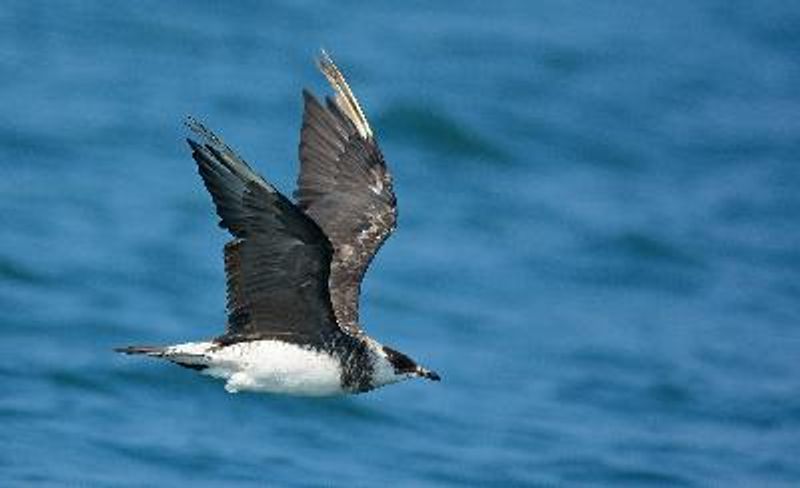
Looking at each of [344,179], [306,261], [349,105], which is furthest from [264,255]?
[349,105]

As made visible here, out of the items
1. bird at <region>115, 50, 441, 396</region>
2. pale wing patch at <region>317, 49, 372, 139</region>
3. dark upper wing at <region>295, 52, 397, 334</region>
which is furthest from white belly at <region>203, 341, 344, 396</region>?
pale wing patch at <region>317, 49, 372, 139</region>

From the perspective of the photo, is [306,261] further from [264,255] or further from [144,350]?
[144,350]

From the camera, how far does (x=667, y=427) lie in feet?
91.7

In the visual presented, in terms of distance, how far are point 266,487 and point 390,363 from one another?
682 cm

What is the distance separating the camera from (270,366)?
55.2 feet

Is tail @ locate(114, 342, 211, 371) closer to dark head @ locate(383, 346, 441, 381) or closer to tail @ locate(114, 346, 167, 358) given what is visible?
tail @ locate(114, 346, 167, 358)

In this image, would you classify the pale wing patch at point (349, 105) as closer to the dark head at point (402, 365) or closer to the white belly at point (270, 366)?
the dark head at point (402, 365)

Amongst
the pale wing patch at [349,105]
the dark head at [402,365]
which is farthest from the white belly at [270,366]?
the pale wing patch at [349,105]

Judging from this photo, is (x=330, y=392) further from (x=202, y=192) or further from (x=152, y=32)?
(x=152, y=32)

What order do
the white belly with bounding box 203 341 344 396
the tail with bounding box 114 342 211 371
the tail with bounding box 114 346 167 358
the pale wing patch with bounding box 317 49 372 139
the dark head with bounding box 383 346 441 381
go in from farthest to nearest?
1. the pale wing patch with bounding box 317 49 372 139
2. the dark head with bounding box 383 346 441 381
3. the white belly with bounding box 203 341 344 396
4. the tail with bounding box 114 342 211 371
5. the tail with bounding box 114 346 167 358

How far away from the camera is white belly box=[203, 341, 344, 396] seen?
55.0 feet

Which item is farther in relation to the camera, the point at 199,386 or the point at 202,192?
the point at 202,192

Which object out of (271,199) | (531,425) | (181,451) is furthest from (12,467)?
(271,199)

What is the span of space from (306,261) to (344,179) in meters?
2.25
